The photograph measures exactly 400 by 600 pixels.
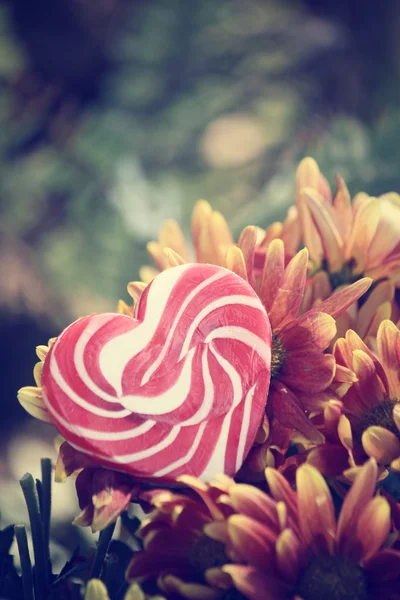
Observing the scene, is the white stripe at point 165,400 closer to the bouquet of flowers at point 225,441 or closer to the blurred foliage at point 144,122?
the bouquet of flowers at point 225,441

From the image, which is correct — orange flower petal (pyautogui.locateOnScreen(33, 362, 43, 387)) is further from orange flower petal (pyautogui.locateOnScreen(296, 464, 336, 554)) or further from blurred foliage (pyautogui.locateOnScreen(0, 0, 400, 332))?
blurred foliage (pyautogui.locateOnScreen(0, 0, 400, 332))

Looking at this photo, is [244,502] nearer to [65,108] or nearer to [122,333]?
[122,333]

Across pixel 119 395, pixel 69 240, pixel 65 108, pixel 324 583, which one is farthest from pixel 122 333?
pixel 65 108

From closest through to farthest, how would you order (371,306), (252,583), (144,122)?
1. (252,583)
2. (371,306)
3. (144,122)

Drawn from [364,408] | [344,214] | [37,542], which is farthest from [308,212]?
[37,542]

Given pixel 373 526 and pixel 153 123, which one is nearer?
pixel 373 526

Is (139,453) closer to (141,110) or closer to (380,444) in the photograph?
(380,444)

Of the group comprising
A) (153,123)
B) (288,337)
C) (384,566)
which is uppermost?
(153,123)
